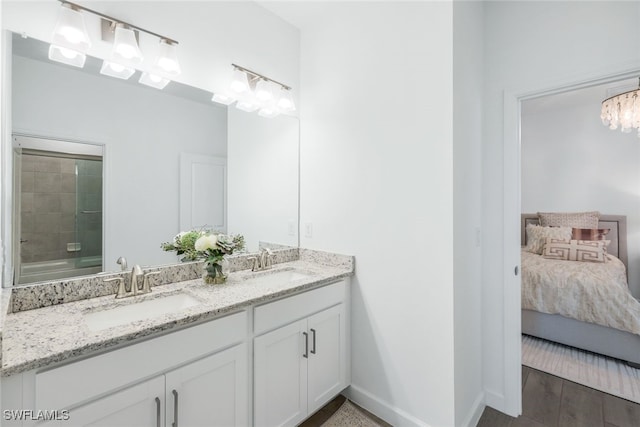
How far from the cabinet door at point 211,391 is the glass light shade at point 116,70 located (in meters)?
1.44

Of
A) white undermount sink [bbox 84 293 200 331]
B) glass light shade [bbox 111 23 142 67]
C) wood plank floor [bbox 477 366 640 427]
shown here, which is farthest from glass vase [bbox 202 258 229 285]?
wood plank floor [bbox 477 366 640 427]

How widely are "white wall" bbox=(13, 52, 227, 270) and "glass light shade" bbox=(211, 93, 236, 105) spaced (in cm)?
7

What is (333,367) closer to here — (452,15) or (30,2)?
(452,15)

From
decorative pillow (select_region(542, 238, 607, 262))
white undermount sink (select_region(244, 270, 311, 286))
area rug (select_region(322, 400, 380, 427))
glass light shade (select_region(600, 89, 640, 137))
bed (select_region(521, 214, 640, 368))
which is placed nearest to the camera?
area rug (select_region(322, 400, 380, 427))

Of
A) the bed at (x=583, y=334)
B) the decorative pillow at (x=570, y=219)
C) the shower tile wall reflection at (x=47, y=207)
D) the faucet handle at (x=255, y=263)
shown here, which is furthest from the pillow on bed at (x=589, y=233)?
the shower tile wall reflection at (x=47, y=207)

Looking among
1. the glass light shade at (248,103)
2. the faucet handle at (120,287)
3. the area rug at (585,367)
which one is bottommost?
the area rug at (585,367)

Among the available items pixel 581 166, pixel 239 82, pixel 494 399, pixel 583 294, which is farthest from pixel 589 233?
pixel 239 82

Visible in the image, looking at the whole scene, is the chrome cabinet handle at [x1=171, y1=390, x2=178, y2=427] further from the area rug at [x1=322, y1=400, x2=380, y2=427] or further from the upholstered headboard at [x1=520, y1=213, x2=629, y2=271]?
the upholstered headboard at [x1=520, y1=213, x2=629, y2=271]

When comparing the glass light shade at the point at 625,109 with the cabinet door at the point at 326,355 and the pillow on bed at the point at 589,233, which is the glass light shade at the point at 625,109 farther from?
the cabinet door at the point at 326,355

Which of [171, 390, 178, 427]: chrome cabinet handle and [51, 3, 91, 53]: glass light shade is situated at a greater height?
[51, 3, 91, 53]: glass light shade

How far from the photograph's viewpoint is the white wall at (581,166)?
3.90 meters

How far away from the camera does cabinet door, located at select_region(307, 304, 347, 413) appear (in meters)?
1.75

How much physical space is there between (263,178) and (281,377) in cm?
136

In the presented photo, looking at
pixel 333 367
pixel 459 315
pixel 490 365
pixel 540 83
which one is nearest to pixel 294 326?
pixel 333 367
